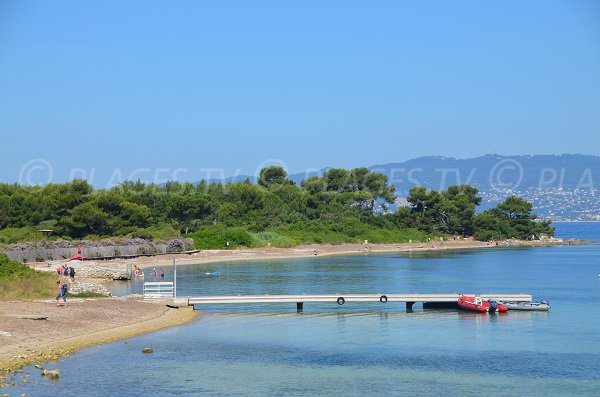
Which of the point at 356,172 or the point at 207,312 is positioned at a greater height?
the point at 356,172

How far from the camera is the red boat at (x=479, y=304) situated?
150ft

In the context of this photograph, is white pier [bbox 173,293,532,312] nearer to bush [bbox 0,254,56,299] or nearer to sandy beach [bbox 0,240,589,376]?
sandy beach [bbox 0,240,589,376]

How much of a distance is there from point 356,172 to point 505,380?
398 feet

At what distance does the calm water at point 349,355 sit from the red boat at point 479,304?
2.56 ft

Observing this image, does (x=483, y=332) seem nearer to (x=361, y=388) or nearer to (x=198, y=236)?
(x=361, y=388)

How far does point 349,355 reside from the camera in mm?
32906

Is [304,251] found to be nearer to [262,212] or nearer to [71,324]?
[262,212]

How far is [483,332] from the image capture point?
3922 centimetres

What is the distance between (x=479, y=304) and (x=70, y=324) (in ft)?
73.3

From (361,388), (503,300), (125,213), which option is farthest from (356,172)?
(361,388)

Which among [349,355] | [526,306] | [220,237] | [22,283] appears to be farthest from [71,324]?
[220,237]

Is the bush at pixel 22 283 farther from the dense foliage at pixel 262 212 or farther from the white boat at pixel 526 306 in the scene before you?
the dense foliage at pixel 262 212

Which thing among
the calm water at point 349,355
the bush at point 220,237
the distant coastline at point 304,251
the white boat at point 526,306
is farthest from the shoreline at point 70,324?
the bush at point 220,237

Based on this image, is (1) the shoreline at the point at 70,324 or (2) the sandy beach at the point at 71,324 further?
(2) the sandy beach at the point at 71,324
